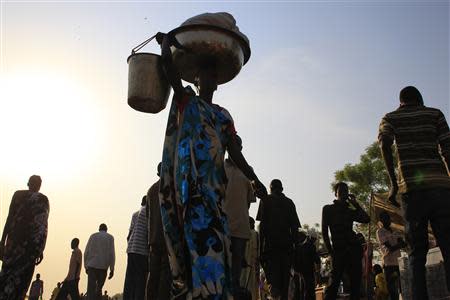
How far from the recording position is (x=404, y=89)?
16.1 feet

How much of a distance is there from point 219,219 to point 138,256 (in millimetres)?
4843

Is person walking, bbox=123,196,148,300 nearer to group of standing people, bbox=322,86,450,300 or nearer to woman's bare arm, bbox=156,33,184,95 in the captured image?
group of standing people, bbox=322,86,450,300

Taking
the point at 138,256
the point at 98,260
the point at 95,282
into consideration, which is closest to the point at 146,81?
the point at 138,256

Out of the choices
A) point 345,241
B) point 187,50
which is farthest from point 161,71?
point 345,241

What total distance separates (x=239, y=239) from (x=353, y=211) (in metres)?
1.94

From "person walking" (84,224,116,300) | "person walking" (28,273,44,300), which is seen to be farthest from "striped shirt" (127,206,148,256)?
"person walking" (28,273,44,300)

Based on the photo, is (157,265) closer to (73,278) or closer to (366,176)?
(73,278)

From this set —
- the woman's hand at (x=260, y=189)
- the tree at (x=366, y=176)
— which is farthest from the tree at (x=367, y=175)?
the woman's hand at (x=260, y=189)

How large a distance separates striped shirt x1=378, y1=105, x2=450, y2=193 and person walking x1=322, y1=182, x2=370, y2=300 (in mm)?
2166

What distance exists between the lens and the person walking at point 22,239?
612 centimetres

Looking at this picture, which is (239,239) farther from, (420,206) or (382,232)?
(382,232)

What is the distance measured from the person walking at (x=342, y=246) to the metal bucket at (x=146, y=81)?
13.8ft

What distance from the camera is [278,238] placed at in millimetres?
7117

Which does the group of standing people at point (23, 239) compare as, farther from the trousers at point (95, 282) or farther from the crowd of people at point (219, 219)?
the trousers at point (95, 282)
